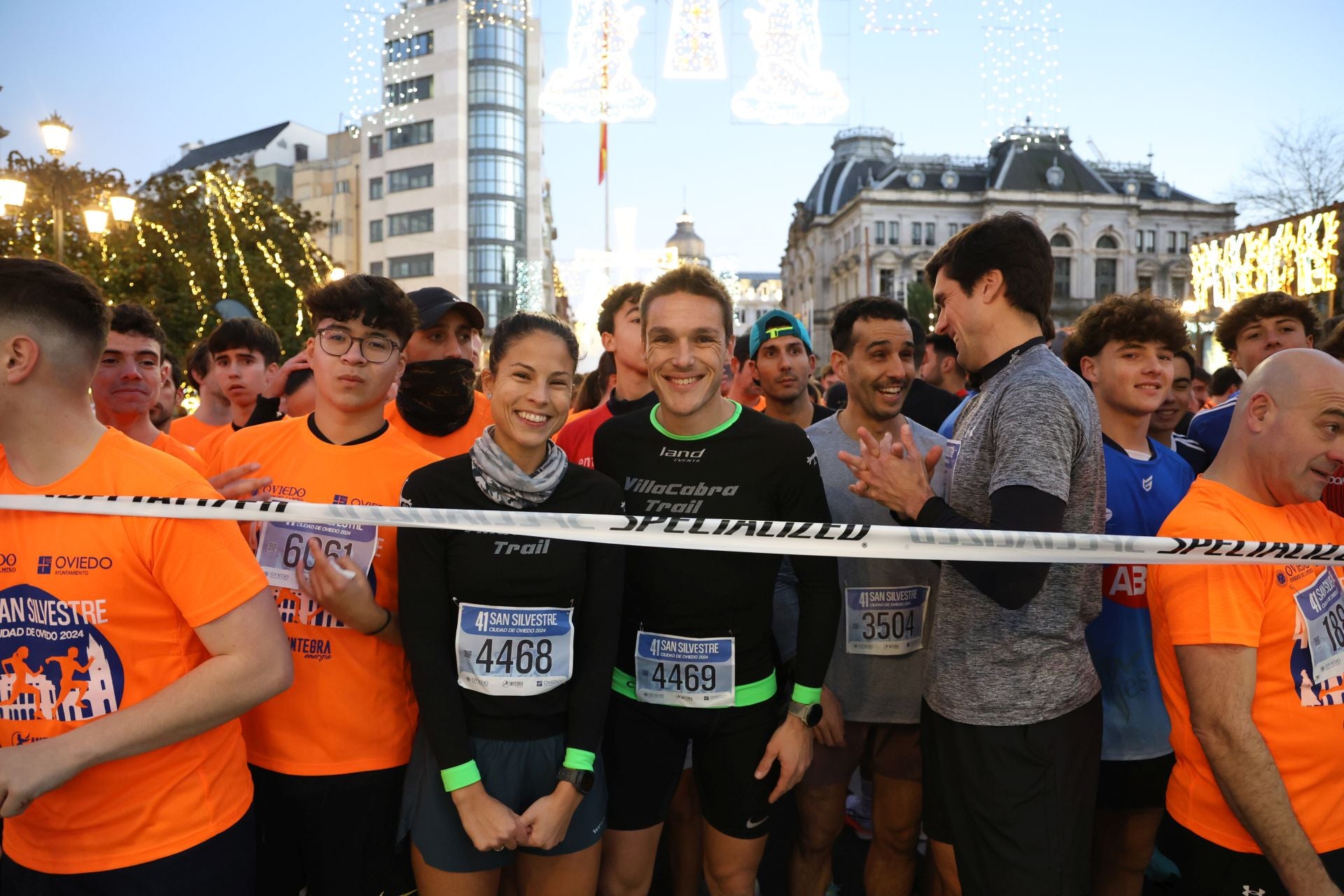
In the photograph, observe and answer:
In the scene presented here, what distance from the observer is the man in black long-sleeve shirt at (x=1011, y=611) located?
2.22 meters

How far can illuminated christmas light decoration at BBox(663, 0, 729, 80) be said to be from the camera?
1299cm

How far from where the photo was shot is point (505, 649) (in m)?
2.31

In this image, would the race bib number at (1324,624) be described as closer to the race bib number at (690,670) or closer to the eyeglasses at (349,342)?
the race bib number at (690,670)

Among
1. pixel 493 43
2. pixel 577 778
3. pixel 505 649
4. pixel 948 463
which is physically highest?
pixel 493 43

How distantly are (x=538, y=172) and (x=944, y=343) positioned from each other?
50.5m

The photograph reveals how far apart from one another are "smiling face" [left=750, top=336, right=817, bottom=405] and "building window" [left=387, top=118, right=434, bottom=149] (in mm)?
51694

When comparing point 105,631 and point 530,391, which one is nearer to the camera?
point 105,631

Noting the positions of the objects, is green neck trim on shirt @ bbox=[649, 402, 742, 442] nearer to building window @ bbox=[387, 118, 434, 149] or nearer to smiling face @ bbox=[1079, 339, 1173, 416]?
smiling face @ bbox=[1079, 339, 1173, 416]

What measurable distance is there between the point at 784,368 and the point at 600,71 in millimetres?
11170

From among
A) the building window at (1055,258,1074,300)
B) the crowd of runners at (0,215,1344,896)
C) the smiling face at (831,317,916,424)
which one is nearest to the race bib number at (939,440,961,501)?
the crowd of runners at (0,215,1344,896)

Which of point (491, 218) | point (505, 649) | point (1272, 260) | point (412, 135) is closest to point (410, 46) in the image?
point (412, 135)

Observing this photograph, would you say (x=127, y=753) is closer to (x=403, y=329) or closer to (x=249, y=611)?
(x=249, y=611)

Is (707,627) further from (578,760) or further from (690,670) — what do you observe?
(578,760)

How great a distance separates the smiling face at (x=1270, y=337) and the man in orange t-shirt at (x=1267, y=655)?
2.82 m
